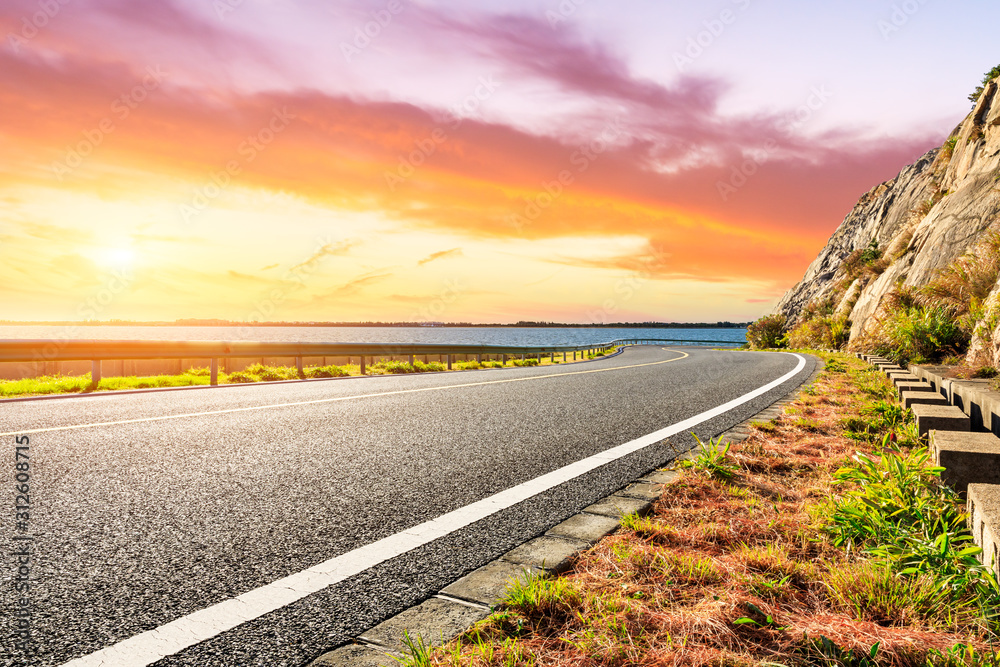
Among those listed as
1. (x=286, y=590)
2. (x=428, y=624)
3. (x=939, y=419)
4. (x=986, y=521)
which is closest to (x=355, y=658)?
(x=428, y=624)

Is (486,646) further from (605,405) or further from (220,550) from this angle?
(605,405)

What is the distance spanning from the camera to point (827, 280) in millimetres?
65250

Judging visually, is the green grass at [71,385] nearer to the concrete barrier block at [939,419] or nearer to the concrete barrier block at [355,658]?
the concrete barrier block at [355,658]

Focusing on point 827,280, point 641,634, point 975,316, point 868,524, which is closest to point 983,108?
point 975,316

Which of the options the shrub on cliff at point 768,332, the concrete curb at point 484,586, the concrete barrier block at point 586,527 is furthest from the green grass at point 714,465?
the shrub on cliff at point 768,332

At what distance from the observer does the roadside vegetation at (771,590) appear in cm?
189

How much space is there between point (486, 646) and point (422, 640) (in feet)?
0.77

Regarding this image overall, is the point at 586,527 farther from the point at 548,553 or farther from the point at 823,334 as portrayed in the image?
the point at 823,334

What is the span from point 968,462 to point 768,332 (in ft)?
145

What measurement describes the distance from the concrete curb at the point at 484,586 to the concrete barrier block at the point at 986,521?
1.54 meters

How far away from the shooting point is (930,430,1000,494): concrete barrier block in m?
2.94

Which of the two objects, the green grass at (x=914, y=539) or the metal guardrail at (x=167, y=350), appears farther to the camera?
the metal guardrail at (x=167, y=350)

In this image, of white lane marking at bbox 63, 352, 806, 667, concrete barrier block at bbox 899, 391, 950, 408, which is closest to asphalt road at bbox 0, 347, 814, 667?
white lane marking at bbox 63, 352, 806, 667

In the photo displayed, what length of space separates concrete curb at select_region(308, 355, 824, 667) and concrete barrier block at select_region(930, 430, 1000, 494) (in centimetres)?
155
